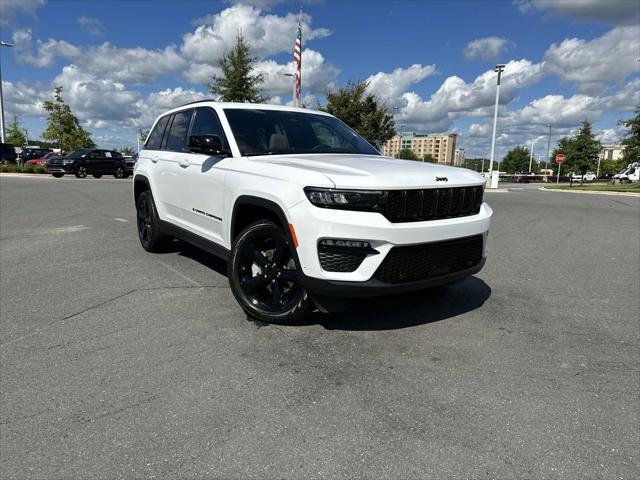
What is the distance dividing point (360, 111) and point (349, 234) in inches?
1029

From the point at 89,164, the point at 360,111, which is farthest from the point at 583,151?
the point at 89,164

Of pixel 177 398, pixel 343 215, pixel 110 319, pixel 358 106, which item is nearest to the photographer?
pixel 177 398

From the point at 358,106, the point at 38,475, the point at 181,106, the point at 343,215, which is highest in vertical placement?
the point at 358,106

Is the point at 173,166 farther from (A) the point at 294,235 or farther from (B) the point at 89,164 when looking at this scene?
(B) the point at 89,164

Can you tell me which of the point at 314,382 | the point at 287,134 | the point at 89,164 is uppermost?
the point at 287,134

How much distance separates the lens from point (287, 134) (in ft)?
14.8

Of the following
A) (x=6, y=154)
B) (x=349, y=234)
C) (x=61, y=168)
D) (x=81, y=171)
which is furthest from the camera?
(x=6, y=154)

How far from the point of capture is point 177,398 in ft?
8.68

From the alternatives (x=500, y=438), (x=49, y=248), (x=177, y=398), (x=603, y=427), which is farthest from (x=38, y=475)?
(x=49, y=248)

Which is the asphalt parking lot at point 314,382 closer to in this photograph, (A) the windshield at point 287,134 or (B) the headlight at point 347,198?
(B) the headlight at point 347,198

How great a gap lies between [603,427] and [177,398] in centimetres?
236

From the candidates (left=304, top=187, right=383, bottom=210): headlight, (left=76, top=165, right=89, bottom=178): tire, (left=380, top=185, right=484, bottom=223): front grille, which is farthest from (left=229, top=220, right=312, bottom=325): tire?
(left=76, top=165, right=89, bottom=178): tire

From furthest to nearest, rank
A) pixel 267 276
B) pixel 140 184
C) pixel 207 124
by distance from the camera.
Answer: pixel 140 184, pixel 207 124, pixel 267 276

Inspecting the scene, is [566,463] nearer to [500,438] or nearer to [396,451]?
[500,438]
